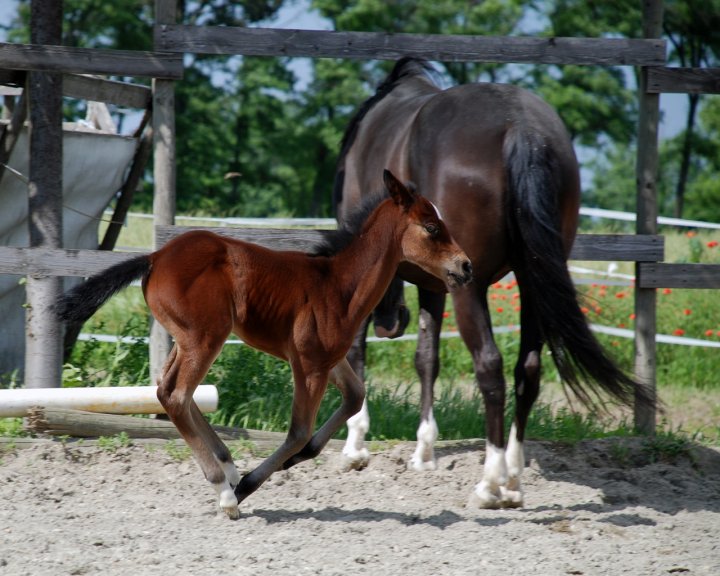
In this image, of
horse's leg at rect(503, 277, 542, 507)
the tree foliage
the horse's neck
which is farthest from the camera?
the tree foliage

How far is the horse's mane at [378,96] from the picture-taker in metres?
6.21

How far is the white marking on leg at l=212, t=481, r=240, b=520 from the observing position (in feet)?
13.7

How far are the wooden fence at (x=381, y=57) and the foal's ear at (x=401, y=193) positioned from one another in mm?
1532

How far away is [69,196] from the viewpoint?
700 cm

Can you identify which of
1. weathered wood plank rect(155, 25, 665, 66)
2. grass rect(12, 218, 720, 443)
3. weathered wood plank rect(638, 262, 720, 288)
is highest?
weathered wood plank rect(155, 25, 665, 66)

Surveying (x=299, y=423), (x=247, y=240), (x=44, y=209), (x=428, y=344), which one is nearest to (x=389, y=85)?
(x=247, y=240)

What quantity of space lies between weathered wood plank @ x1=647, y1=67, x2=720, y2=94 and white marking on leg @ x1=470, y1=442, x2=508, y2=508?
2948 millimetres

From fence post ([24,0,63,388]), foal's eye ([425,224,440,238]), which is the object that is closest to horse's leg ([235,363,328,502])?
foal's eye ([425,224,440,238])

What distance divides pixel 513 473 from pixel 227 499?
1.60 meters

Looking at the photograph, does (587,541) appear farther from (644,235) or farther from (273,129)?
(273,129)

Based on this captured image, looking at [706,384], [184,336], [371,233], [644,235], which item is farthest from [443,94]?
[706,384]

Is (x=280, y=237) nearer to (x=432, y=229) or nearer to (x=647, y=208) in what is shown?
(x=432, y=229)

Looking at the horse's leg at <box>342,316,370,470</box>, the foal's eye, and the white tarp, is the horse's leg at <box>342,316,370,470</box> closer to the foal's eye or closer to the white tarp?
the foal's eye

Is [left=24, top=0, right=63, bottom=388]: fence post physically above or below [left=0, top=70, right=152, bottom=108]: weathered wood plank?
below
